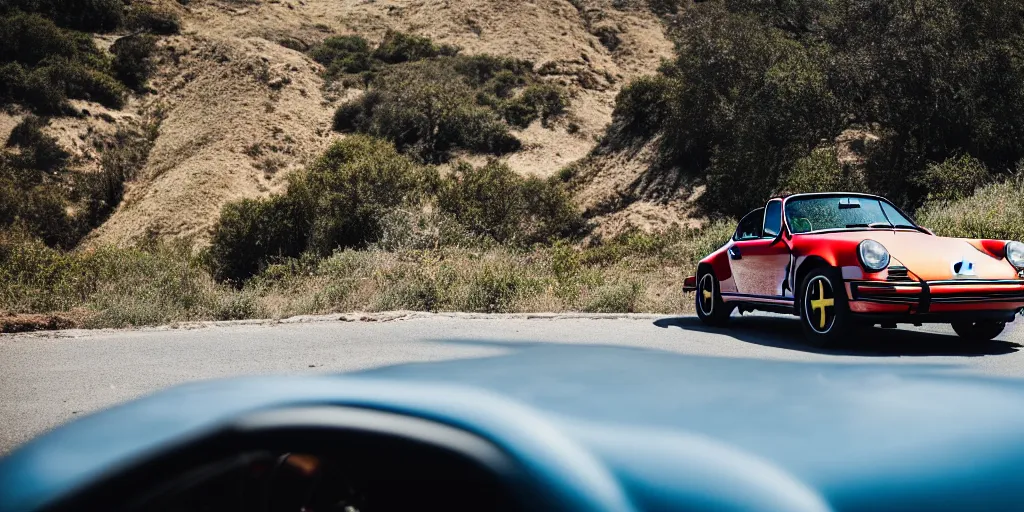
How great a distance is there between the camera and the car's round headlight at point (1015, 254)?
7.20 meters

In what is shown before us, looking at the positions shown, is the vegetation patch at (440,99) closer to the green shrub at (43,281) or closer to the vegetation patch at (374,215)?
the vegetation patch at (374,215)

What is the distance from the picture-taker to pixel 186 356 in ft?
27.1

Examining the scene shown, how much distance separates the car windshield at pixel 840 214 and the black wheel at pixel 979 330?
1148 mm

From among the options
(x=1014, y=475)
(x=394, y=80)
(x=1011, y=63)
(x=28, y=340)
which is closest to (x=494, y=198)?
(x=1011, y=63)

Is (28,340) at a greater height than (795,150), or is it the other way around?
(795,150)

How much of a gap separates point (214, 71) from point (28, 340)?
43.0 meters

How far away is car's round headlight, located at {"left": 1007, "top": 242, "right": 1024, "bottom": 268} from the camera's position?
23.6 ft

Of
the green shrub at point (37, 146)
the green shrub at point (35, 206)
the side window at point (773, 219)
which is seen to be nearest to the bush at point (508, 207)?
the side window at point (773, 219)

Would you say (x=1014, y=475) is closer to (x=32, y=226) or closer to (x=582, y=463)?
(x=582, y=463)

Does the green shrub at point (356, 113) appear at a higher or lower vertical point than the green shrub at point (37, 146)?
higher

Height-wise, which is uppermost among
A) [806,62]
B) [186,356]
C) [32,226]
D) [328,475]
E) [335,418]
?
[806,62]

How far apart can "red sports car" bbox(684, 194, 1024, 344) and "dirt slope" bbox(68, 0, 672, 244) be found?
31.1 metres

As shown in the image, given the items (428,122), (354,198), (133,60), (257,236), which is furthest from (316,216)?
(133,60)

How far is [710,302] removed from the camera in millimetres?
9734
